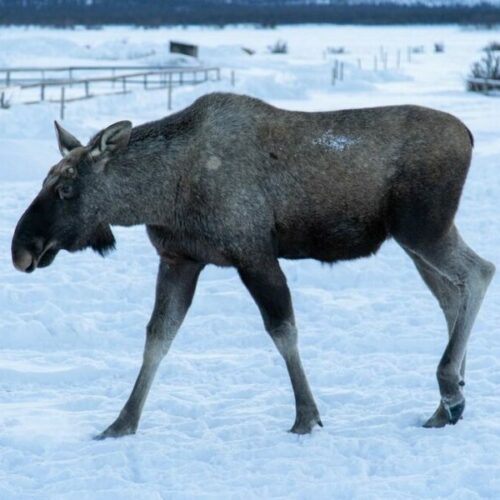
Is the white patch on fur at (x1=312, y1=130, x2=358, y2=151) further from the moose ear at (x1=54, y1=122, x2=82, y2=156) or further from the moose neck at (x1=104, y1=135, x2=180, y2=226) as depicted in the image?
the moose ear at (x1=54, y1=122, x2=82, y2=156)

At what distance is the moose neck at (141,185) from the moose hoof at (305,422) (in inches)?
49.2

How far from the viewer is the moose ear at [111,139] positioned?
5.77 metres

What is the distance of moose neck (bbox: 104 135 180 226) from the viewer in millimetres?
5812

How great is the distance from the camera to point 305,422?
5.80 meters

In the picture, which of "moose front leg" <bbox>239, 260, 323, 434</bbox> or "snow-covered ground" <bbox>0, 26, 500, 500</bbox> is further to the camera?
"moose front leg" <bbox>239, 260, 323, 434</bbox>

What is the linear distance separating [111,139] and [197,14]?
145 meters

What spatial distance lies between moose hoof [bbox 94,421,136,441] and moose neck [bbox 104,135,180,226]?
1.07 metres

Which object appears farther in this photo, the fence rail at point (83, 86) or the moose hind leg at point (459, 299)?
the fence rail at point (83, 86)

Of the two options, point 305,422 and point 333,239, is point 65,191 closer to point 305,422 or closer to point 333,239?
point 333,239

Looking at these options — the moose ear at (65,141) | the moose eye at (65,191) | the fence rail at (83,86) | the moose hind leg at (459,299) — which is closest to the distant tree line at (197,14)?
the fence rail at (83,86)

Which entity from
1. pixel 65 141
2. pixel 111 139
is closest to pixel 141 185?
pixel 111 139

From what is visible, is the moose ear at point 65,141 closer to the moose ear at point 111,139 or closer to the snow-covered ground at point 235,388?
the moose ear at point 111,139

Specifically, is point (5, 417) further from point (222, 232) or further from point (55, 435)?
point (222, 232)

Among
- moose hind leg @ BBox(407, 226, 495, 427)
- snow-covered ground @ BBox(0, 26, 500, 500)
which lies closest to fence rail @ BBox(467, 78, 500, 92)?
snow-covered ground @ BBox(0, 26, 500, 500)
